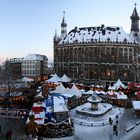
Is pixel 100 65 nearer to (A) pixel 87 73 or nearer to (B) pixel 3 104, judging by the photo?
(A) pixel 87 73

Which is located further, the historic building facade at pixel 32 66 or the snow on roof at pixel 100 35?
the historic building facade at pixel 32 66

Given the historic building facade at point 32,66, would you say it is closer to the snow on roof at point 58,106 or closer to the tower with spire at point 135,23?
the tower with spire at point 135,23

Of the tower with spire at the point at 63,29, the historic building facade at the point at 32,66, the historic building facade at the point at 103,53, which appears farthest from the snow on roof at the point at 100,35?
the historic building facade at the point at 32,66

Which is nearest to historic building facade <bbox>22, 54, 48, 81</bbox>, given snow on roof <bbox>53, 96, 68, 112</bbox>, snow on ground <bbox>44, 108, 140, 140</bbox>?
snow on roof <bbox>53, 96, 68, 112</bbox>

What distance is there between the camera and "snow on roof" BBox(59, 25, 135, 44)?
9038cm

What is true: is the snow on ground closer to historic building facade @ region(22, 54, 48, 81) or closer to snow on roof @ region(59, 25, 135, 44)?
snow on roof @ region(59, 25, 135, 44)

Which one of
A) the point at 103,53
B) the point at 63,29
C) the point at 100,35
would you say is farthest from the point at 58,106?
the point at 63,29

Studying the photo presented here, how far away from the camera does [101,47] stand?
9081cm

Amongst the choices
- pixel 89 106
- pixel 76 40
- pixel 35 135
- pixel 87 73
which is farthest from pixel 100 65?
pixel 35 135

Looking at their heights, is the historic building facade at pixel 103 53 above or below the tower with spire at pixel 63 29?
below

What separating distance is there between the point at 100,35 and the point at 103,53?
17.1 feet

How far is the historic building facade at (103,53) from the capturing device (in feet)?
293

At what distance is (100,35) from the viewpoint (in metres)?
92.2

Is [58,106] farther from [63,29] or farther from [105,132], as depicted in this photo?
[63,29]
